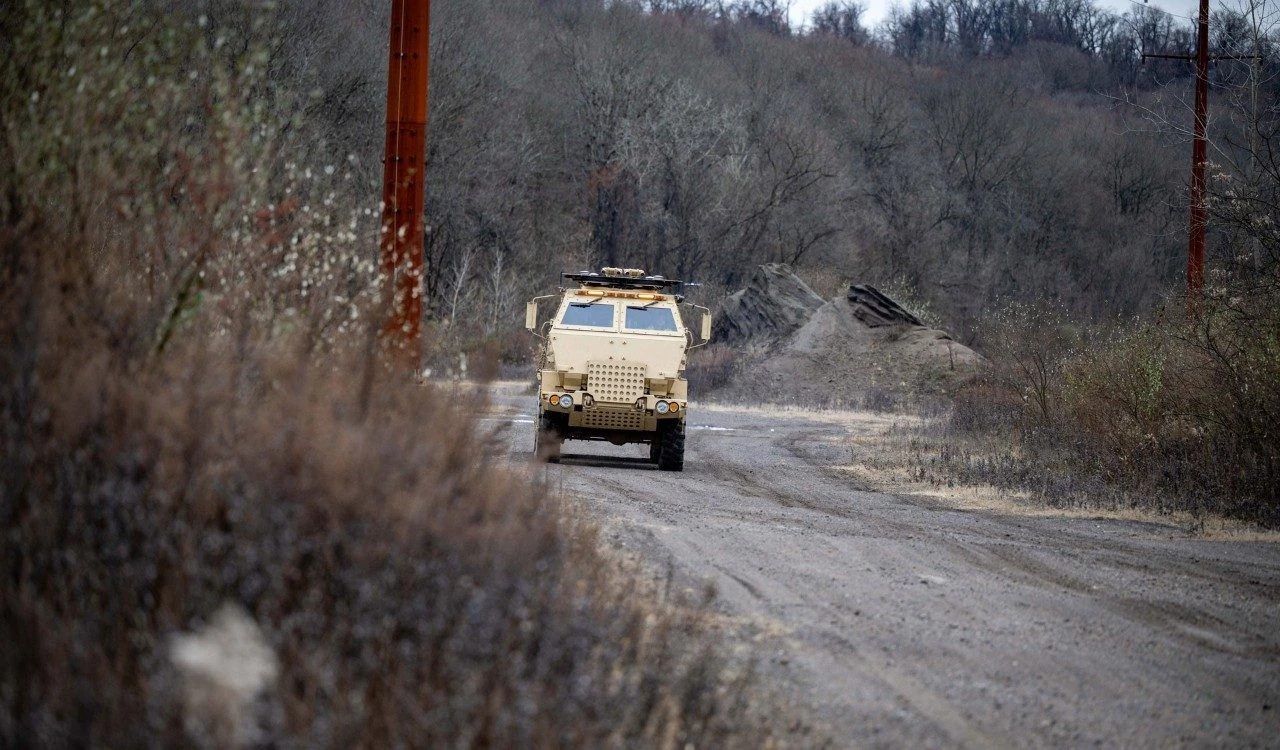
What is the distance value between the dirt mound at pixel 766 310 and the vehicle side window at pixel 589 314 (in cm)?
2220

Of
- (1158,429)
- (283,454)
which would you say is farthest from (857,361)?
(283,454)

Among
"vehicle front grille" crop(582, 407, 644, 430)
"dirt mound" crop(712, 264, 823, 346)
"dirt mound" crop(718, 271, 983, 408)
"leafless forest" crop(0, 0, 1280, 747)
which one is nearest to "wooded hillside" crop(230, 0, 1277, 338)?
"dirt mound" crop(712, 264, 823, 346)

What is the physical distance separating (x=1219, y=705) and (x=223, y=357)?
471 centimetres

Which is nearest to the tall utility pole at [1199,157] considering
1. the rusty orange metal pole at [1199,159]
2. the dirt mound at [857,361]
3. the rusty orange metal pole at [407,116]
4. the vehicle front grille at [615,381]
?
the rusty orange metal pole at [1199,159]

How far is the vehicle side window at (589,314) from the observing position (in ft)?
57.0

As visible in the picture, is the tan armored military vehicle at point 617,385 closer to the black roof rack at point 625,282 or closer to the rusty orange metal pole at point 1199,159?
the black roof rack at point 625,282

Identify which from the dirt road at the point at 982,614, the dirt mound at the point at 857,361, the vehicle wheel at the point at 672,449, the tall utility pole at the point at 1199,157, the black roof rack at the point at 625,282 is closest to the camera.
Answer: the dirt road at the point at 982,614

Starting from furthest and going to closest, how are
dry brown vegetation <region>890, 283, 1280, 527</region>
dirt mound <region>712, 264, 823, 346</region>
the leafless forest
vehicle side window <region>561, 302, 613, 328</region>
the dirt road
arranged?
dirt mound <region>712, 264, 823, 346</region> → vehicle side window <region>561, 302, 613, 328</region> → dry brown vegetation <region>890, 283, 1280, 527</region> → the dirt road → the leafless forest

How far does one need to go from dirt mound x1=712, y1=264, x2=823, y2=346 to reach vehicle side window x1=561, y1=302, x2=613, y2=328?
22205mm

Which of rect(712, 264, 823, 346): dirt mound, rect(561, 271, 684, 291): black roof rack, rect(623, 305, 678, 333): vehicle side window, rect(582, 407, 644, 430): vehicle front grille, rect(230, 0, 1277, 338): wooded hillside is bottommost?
rect(582, 407, 644, 430): vehicle front grille

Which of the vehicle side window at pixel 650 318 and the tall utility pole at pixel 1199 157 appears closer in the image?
the vehicle side window at pixel 650 318

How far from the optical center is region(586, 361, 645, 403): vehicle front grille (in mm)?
16578

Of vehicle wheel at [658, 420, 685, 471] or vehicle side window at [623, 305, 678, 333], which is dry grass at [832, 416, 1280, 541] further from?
vehicle side window at [623, 305, 678, 333]

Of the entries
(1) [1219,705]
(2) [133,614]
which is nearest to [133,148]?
(2) [133,614]
